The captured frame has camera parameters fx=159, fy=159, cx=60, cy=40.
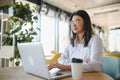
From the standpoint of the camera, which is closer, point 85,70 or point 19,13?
point 85,70

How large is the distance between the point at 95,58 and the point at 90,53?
0.46ft

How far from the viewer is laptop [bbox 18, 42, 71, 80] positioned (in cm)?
102

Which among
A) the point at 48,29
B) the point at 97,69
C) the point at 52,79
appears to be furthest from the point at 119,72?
the point at 48,29

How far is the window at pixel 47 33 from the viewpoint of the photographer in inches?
237

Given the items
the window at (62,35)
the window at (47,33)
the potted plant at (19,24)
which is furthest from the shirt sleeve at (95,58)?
the window at (62,35)

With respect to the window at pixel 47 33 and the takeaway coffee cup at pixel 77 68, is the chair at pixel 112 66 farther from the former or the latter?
the window at pixel 47 33

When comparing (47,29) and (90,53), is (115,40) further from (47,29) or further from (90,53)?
(90,53)

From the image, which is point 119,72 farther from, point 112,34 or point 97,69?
point 112,34

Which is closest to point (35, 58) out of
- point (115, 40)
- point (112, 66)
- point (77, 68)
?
point (77, 68)

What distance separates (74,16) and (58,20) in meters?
5.17

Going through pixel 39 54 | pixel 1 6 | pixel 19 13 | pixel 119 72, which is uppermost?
pixel 1 6

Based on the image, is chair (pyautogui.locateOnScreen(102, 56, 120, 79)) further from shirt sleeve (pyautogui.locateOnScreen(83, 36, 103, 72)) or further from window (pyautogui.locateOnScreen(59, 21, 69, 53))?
window (pyautogui.locateOnScreen(59, 21, 69, 53))

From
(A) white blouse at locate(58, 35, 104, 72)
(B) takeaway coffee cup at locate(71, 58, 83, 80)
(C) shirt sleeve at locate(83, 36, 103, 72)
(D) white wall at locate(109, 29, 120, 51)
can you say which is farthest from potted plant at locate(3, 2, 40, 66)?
(D) white wall at locate(109, 29, 120, 51)

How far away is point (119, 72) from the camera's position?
1.66 m
